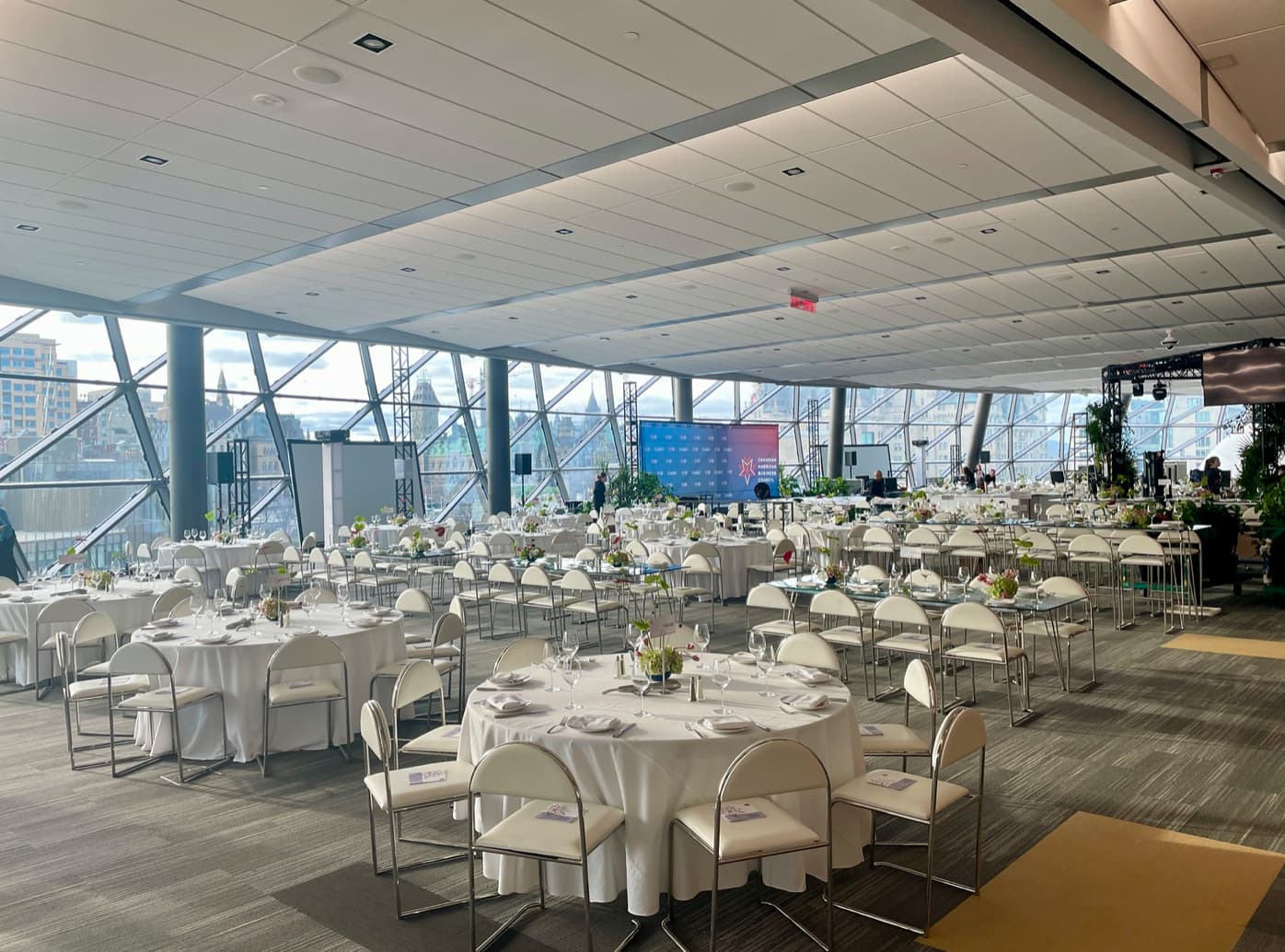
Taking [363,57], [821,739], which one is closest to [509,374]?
[363,57]

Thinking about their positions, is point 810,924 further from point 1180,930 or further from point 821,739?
point 1180,930

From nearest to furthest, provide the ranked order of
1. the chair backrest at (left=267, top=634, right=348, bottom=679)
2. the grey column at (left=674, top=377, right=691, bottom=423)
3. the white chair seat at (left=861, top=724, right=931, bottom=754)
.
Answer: the white chair seat at (left=861, top=724, right=931, bottom=754), the chair backrest at (left=267, top=634, right=348, bottom=679), the grey column at (left=674, top=377, right=691, bottom=423)

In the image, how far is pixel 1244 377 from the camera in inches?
668

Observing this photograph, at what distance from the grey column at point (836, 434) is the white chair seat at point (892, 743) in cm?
2454

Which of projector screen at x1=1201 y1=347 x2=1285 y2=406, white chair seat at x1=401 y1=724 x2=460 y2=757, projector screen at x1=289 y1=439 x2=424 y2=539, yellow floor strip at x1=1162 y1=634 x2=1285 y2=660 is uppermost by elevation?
projector screen at x1=1201 y1=347 x2=1285 y2=406

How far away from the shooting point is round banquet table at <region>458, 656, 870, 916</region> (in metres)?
3.52

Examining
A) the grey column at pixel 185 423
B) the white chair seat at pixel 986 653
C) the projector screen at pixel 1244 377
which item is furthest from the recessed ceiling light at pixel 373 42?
the projector screen at pixel 1244 377

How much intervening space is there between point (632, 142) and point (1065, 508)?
12.7 meters

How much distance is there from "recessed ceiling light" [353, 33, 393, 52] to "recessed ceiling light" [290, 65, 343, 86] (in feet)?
1.26

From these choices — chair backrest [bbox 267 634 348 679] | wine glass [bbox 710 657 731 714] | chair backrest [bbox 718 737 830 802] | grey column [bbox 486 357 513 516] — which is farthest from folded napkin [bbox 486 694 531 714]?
grey column [bbox 486 357 513 516]

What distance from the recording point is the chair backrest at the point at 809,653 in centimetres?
486

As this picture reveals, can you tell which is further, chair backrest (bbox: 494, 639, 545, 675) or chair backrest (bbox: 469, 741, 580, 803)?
chair backrest (bbox: 494, 639, 545, 675)

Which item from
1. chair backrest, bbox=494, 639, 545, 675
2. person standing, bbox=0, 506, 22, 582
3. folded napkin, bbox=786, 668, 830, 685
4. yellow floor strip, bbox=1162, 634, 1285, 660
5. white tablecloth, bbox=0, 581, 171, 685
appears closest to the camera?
folded napkin, bbox=786, 668, 830, 685

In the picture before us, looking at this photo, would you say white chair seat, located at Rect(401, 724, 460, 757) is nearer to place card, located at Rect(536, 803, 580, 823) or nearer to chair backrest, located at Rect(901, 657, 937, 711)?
place card, located at Rect(536, 803, 580, 823)
